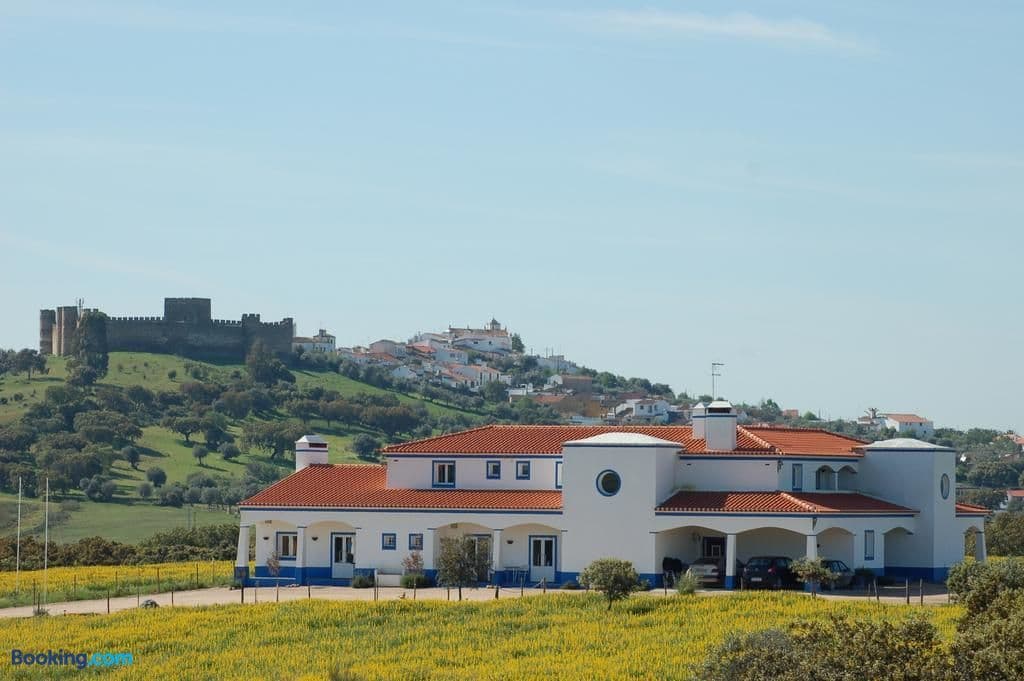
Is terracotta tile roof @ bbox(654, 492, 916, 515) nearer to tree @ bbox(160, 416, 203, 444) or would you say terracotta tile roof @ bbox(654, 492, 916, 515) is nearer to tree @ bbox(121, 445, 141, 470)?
tree @ bbox(121, 445, 141, 470)

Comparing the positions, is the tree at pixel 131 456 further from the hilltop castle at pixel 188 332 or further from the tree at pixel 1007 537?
the tree at pixel 1007 537

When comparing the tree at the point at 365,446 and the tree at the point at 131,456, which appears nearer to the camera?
the tree at the point at 131,456

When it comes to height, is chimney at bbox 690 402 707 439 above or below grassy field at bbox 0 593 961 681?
above

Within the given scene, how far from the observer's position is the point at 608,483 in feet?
185

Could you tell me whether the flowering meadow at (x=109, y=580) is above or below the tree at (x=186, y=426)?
below

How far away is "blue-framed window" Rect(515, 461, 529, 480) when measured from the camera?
60469 millimetres

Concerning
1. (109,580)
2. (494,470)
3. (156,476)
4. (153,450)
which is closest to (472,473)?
(494,470)

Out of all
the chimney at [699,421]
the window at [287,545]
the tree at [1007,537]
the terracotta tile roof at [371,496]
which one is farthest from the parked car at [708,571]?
the tree at [1007,537]

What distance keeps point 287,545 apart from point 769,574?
17.1 m

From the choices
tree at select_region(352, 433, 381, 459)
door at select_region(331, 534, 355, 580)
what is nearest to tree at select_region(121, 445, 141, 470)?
tree at select_region(352, 433, 381, 459)

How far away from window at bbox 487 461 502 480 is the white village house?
0.12 feet

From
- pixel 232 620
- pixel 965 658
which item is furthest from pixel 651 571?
pixel 965 658

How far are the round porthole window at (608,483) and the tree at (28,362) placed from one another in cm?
11843

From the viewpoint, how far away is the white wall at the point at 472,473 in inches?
2373
